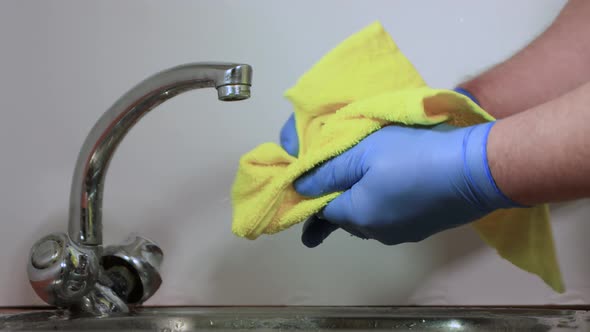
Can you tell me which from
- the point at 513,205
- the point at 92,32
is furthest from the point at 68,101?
the point at 513,205

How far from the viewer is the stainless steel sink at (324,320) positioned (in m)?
0.57

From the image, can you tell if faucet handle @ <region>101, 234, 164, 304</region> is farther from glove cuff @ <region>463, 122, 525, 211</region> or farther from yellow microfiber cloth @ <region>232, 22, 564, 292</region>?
glove cuff @ <region>463, 122, 525, 211</region>

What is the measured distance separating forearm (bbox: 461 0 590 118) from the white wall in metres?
0.05

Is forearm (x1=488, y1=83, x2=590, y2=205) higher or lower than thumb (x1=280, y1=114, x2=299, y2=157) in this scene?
lower

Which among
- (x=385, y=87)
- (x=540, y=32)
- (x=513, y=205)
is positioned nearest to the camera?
(x=513, y=205)

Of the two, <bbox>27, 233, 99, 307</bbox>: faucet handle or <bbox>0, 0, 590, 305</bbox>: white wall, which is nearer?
<bbox>27, 233, 99, 307</bbox>: faucet handle

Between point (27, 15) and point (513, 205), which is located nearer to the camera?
point (513, 205)

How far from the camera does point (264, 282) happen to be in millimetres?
694

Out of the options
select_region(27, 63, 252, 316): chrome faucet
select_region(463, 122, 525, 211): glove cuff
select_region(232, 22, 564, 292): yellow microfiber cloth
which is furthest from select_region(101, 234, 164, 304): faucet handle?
select_region(463, 122, 525, 211): glove cuff

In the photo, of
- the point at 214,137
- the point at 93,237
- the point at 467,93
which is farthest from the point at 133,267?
the point at 467,93

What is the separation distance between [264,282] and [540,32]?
16.3 inches

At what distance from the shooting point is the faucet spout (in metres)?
0.53

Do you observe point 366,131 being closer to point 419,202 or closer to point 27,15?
point 419,202

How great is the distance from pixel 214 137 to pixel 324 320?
0.24m
